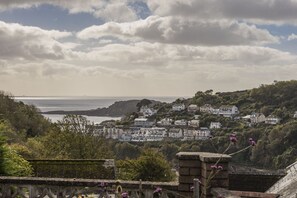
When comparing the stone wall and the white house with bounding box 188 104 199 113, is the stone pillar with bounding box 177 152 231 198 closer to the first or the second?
the stone wall

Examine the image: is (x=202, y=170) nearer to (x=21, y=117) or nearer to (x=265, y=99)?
(x=21, y=117)

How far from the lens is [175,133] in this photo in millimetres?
145875

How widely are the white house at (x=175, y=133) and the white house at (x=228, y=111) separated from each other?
52.8 ft

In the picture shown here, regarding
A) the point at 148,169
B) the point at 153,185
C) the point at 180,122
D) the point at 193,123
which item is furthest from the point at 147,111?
the point at 153,185

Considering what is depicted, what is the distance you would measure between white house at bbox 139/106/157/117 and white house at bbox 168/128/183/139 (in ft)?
90.4

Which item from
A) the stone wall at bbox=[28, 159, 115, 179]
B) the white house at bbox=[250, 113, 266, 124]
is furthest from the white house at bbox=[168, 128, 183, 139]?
the stone wall at bbox=[28, 159, 115, 179]

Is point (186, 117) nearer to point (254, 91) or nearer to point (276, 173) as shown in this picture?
point (254, 91)

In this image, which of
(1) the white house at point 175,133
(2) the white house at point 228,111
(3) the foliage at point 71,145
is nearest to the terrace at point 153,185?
(3) the foliage at point 71,145

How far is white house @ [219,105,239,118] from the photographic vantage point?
6051 inches

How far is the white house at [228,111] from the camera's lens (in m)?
154

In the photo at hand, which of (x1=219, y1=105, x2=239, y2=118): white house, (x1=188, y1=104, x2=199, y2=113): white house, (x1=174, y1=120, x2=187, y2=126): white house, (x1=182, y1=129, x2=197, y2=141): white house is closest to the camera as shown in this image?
(x1=182, y1=129, x2=197, y2=141): white house

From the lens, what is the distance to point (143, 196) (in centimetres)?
746

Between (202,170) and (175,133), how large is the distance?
140 metres

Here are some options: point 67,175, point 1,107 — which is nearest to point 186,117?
point 1,107
